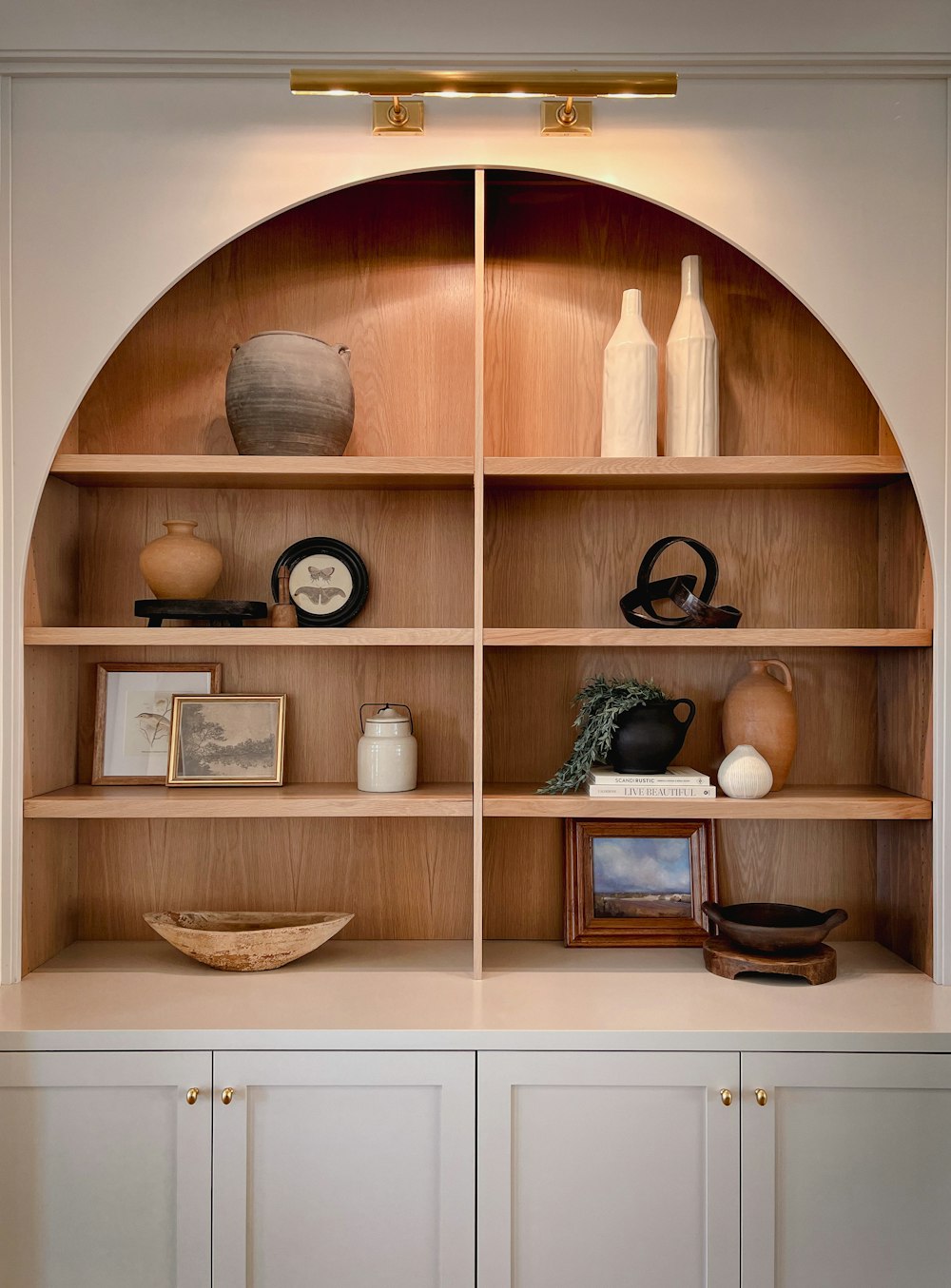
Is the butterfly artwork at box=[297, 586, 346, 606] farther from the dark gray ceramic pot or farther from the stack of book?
the stack of book

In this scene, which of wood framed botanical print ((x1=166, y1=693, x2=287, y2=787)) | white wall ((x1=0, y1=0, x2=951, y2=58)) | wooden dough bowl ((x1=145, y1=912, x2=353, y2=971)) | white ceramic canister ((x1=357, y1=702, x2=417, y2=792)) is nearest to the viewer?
white wall ((x1=0, y1=0, x2=951, y2=58))

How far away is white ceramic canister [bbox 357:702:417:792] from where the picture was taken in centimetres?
198

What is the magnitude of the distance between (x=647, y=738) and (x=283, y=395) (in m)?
1.01

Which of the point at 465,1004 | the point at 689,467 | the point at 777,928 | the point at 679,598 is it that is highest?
the point at 689,467

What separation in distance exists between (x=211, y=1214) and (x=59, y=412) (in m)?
1.46

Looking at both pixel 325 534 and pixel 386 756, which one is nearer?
pixel 386 756

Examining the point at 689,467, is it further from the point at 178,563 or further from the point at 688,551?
the point at 178,563

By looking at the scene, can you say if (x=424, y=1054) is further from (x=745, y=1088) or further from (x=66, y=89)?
(x=66, y=89)

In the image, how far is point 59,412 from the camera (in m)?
1.83

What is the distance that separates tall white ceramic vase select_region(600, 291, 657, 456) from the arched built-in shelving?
0.18m

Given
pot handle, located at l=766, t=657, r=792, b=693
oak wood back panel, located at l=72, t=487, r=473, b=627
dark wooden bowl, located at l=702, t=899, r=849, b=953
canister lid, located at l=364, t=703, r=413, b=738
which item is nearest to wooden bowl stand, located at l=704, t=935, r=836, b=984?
dark wooden bowl, located at l=702, t=899, r=849, b=953

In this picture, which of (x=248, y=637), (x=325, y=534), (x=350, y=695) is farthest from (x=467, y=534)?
(x=248, y=637)

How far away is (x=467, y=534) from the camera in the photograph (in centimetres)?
216

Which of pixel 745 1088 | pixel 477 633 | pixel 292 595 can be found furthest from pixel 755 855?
pixel 292 595
